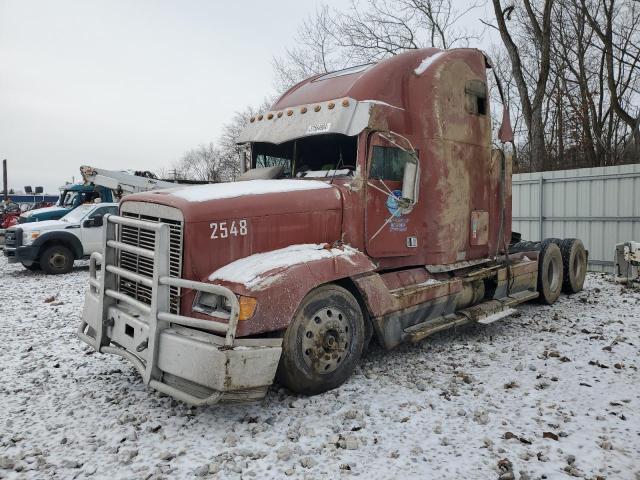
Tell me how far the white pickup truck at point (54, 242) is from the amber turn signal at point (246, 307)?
1058 cm

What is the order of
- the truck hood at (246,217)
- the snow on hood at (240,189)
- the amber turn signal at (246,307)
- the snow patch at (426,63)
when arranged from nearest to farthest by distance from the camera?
the amber turn signal at (246,307)
the truck hood at (246,217)
the snow on hood at (240,189)
the snow patch at (426,63)

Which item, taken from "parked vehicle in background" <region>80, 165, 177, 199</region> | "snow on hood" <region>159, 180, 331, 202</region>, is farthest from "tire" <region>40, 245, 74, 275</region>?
"snow on hood" <region>159, 180, 331, 202</region>

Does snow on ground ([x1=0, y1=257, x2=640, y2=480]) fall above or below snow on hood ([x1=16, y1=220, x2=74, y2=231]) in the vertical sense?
below

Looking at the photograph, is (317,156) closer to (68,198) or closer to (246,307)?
(246,307)

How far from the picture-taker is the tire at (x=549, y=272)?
26.6ft

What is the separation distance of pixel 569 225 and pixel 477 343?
7.84 meters

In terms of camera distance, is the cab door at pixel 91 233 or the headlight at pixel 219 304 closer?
the headlight at pixel 219 304

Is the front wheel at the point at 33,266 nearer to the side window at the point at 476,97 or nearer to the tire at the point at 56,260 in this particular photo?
the tire at the point at 56,260

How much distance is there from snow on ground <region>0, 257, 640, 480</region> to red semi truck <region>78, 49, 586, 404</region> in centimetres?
36

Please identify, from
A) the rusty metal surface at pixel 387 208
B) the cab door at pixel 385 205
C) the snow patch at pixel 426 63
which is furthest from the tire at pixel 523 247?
the snow patch at pixel 426 63

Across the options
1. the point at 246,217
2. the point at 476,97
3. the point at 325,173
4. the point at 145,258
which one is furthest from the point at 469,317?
the point at 145,258

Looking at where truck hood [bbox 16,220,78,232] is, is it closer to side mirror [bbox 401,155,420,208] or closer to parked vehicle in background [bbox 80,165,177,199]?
parked vehicle in background [bbox 80,165,177,199]

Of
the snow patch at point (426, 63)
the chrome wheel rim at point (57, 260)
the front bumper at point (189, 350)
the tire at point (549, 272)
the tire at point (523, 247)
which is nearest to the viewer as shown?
the front bumper at point (189, 350)

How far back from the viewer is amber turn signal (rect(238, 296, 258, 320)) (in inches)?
147
